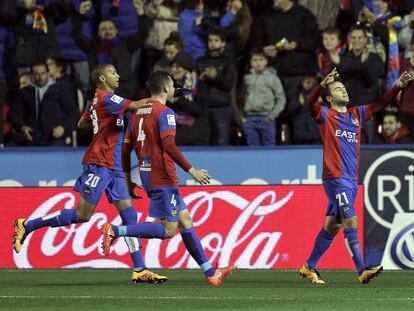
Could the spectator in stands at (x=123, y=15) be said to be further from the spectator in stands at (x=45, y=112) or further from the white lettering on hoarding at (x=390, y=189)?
the white lettering on hoarding at (x=390, y=189)

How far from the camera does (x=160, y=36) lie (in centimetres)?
1830

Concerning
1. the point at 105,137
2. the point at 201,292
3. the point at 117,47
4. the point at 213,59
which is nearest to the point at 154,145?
the point at 105,137

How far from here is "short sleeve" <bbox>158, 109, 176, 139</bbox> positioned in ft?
39.4

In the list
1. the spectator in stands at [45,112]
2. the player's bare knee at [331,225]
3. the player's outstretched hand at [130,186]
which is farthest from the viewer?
the spectator in stands at [45,112]

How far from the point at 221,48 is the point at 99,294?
7118 mm

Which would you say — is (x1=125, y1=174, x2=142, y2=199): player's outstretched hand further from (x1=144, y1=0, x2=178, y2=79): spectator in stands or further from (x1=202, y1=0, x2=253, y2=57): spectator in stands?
(x1=144, y1=0, x2=178, y2=79): spectator in stands

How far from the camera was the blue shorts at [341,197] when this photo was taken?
500 inches

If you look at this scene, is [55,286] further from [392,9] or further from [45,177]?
[392,9]

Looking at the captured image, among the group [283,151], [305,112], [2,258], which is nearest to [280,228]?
[283,151]

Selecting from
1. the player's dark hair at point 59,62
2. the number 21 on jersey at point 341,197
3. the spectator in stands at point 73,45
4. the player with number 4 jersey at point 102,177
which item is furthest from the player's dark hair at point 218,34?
the number 21 on jersey at point 341,197

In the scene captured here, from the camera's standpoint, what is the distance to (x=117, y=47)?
59.2ft

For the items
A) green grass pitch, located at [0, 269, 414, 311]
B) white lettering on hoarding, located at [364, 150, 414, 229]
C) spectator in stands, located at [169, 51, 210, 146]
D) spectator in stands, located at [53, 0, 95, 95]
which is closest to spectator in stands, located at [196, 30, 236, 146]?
spectator in stands, located at [169, 51, 210, 146]

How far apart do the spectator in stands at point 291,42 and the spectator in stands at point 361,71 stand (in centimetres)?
61

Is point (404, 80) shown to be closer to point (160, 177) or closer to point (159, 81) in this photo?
point (159, 81)
